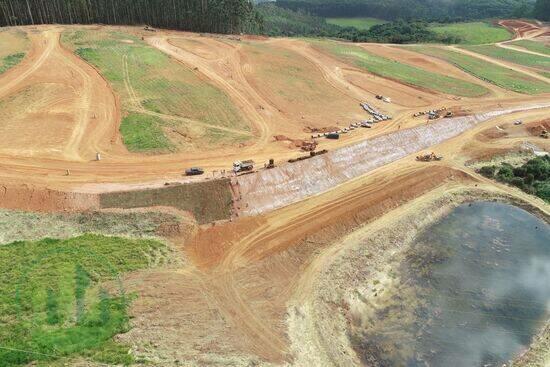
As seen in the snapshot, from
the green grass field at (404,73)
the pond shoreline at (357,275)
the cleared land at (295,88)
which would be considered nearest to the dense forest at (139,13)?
the green grass field at (404,73)

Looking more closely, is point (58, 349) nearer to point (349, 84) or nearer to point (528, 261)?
point (528, 261)

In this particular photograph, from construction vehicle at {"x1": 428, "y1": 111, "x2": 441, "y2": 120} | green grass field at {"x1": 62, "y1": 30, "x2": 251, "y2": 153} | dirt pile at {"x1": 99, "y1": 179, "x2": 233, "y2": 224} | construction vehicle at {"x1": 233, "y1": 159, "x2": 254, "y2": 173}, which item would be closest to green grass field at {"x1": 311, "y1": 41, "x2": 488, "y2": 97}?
construction vehicle at {"x1": 428, "y1": 111, "x2": 441, "y2": 120}

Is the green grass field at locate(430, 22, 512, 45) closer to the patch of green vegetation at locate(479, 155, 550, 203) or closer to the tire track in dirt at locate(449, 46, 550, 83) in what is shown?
the tire track in dirt at locate(449, 46, 550, 83)

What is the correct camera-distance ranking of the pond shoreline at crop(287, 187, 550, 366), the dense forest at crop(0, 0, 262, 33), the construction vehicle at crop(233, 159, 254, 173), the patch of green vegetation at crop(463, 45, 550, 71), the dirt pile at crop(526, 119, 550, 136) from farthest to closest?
the patch of green vegetation at crop(463, 45, 550, 71), the dense forest at crop(0, 0, 262, 33), the dirt pile at crop(526, 119, 550, 136), the construction vehicle at crop(233, 159, 254, 173), the pond shoreline at crop(287, 187, 550, 366)

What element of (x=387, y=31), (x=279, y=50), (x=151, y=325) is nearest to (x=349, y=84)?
(x=279, y=50)

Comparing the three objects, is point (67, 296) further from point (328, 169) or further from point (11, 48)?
point (11, 48)

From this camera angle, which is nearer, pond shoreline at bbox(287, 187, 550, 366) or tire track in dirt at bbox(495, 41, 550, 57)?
pond shoreline at bbox(287, 187, 550, 366)
